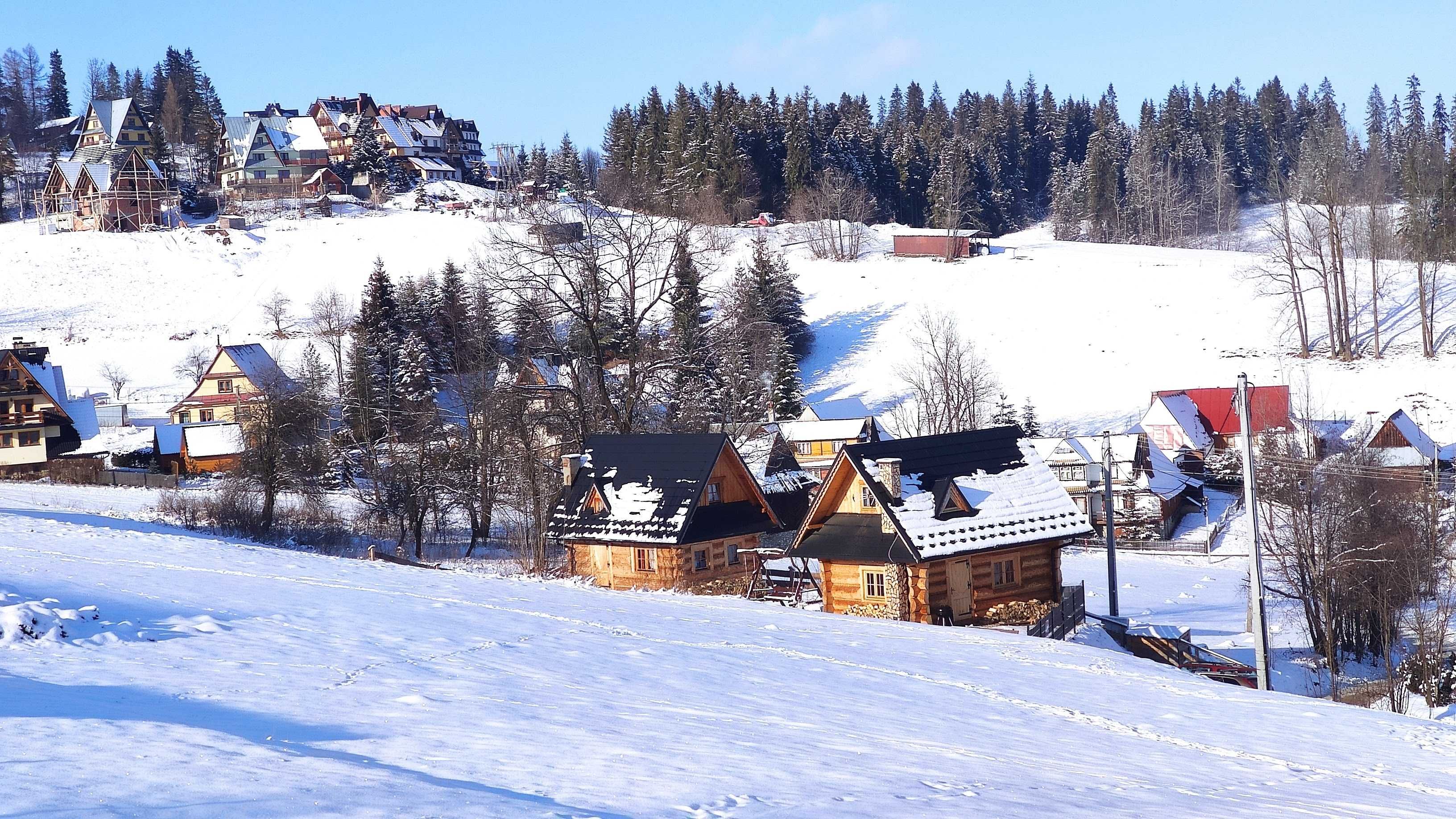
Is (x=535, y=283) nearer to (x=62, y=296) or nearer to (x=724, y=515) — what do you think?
(x=724, y=515)

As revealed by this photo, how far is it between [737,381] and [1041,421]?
971 inches

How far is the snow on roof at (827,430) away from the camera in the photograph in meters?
62.8

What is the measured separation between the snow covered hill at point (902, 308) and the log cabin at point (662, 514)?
39.9m

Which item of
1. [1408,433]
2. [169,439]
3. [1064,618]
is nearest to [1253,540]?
[1064,618]

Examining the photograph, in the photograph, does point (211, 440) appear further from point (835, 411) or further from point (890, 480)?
point (890, 480)

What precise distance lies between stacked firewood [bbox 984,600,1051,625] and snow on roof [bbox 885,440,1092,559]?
5.36 ft

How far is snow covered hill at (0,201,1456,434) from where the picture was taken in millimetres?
73000

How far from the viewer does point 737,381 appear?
53719mm

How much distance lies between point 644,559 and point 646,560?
7 cm

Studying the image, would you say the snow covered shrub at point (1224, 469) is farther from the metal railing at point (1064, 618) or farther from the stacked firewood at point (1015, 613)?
the stacked firewood at point (1015, 613)

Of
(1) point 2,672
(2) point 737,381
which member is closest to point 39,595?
(1) point 2,672

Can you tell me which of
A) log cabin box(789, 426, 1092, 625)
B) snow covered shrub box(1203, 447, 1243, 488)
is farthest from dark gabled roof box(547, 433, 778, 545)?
snow covered shrub box(1203, 447, 1243, 488)

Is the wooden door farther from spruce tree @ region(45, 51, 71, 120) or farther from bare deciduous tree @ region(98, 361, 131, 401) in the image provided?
spruce tree @ region(45, 51, 71, 120)

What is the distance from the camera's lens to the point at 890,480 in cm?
2884
